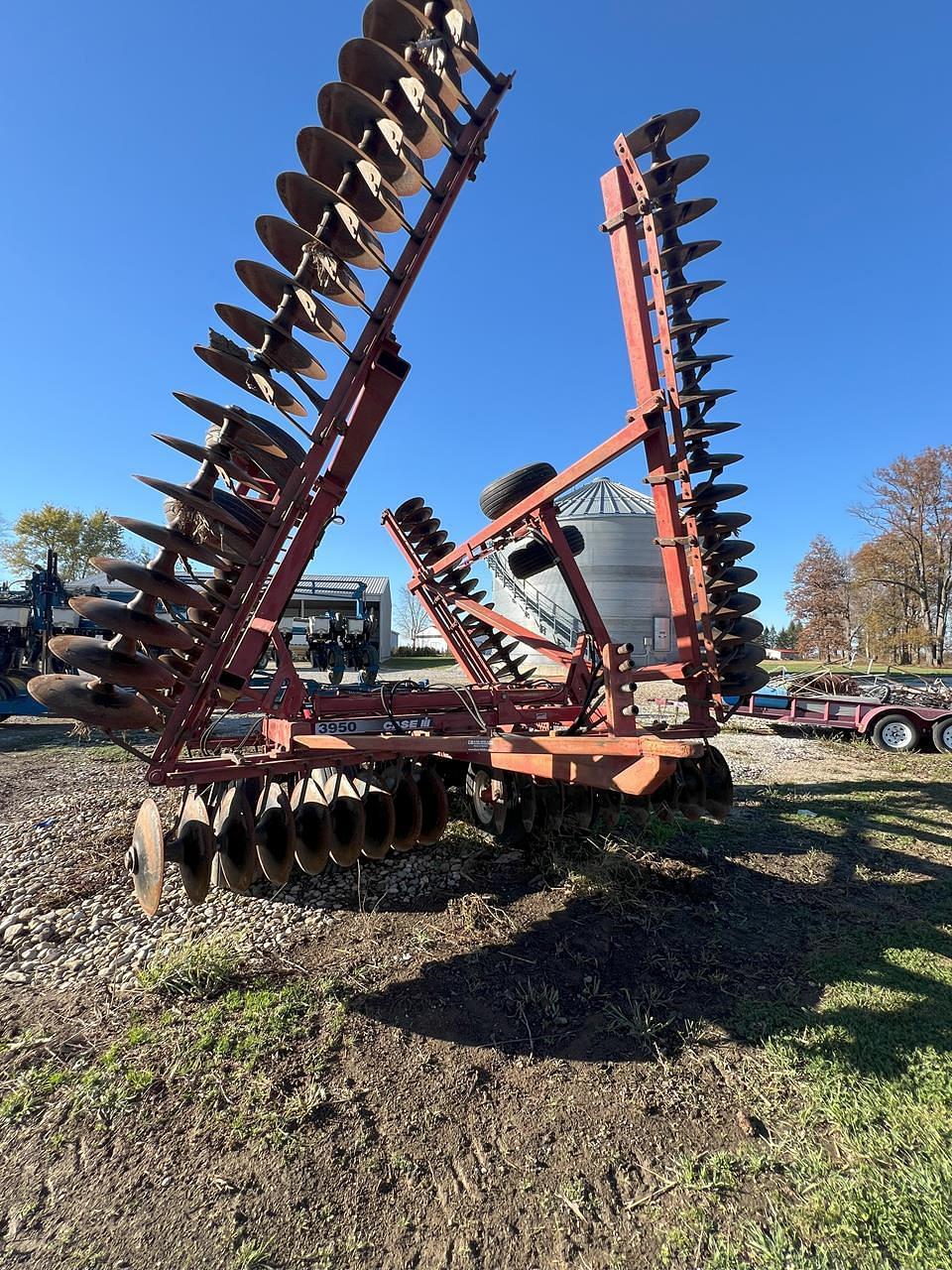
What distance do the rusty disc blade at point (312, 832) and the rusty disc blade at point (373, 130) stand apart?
11.9ft

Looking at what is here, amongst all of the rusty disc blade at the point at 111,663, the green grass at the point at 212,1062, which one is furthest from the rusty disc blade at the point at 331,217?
the green grass at the point at 212,1062

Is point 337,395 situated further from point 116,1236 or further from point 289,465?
point 116,1236

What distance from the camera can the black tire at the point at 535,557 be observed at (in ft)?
18.7

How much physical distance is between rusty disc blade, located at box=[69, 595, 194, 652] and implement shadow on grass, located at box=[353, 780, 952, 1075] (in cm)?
224

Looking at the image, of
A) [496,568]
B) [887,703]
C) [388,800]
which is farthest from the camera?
[496,568]

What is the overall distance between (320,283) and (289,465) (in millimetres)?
1022

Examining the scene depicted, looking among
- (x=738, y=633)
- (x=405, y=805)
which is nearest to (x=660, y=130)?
(x=738, y=633)

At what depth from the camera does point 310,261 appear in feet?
10.6

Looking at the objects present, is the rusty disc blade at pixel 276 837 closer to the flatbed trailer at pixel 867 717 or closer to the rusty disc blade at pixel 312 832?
the rusty disc blade at pixel 312 832

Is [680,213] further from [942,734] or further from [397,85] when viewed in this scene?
[942,734]

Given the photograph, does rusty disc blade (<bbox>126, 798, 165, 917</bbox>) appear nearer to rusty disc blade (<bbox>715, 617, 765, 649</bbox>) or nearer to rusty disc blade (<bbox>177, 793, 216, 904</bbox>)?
rusty disc blade (<bbox>177, 793, 216, 904</bbox>)

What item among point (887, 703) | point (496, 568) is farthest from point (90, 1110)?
point (496, 568)

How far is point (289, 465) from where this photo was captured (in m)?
3.40

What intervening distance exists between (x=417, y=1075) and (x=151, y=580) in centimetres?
274
